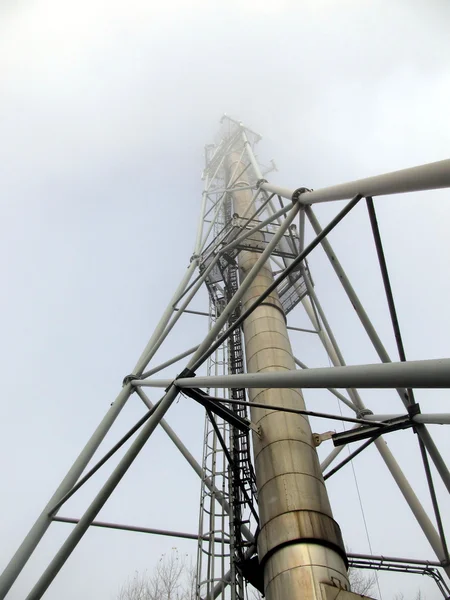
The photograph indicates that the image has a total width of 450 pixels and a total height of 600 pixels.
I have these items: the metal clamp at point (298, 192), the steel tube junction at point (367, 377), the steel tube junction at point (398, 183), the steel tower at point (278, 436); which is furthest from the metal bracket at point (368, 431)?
the metal clamp at point (298, 192)

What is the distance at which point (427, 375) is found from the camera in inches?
167

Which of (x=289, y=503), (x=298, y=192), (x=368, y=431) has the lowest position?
(x=289, y=503)

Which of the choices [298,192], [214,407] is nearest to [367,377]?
[214,407]

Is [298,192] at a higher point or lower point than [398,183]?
higher

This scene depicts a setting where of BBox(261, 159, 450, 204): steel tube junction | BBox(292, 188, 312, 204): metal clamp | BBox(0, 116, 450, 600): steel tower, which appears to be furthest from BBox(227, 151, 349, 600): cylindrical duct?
BBox(261, 159, 450, 204): steel tube junction

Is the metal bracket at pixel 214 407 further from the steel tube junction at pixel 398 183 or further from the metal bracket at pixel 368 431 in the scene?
the steel tube junction at pixel 398 183

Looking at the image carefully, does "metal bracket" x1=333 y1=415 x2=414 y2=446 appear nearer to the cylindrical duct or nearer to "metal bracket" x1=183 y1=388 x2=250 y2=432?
the cylindrical duct

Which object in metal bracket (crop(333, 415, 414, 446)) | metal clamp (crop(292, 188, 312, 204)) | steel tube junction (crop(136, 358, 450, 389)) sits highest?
metal clamp (crop(292, 188, 312, 204))

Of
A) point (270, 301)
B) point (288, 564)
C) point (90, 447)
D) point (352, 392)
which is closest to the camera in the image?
point (288, 564)

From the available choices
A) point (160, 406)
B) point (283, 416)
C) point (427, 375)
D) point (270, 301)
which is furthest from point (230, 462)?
point (427, 375)

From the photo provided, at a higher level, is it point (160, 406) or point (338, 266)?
point (338, 266)

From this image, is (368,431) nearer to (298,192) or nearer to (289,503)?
(289,503)

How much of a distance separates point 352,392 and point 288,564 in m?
5.13

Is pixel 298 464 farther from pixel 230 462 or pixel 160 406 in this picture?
pixel 160 406
